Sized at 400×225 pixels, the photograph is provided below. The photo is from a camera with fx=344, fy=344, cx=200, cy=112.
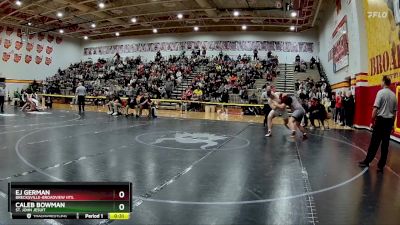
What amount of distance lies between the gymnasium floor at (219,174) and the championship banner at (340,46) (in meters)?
7.88

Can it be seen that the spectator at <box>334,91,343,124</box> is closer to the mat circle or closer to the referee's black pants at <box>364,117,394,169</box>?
the mat circle

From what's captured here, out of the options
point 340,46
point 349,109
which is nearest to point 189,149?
point 349,109

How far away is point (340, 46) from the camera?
17.6 metres

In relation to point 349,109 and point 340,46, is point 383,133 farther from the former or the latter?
point 340,46

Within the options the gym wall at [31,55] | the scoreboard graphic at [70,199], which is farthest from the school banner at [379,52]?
the gym wall at [31,55]

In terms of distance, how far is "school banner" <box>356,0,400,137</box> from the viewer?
1004 cm

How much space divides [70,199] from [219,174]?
332cm

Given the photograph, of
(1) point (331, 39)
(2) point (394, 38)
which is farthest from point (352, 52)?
(1) point (331, 39)

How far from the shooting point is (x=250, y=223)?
11.1ft

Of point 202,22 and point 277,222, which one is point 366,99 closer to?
point 277,222

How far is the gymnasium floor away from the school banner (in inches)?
102

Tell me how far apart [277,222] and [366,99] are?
11.7m

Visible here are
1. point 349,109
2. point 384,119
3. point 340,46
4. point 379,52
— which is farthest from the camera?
point 340,46

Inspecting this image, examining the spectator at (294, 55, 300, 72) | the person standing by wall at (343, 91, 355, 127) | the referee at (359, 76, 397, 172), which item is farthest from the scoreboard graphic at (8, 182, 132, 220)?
the spectator at (294, 55, 300, 72)
